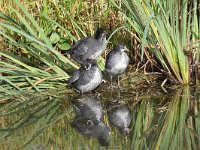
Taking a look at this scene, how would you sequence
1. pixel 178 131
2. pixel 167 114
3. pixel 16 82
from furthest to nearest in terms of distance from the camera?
1. pixel 16 82
2. pixel 167 114
3. pixel 178 131

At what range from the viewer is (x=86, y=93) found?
7859 millimetres

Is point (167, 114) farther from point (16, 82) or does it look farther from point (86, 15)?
point (86, 15)

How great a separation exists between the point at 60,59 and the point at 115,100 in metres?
1.12

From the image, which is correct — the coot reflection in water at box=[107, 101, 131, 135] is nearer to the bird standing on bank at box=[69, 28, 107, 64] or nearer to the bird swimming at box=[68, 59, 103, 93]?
the bird swimming at box=[68, 59, 103, 93]

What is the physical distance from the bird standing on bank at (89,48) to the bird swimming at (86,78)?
440 millimetres

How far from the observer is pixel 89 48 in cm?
834

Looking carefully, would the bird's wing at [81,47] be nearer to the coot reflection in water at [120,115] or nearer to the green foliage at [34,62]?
the green foliage at [34,62]

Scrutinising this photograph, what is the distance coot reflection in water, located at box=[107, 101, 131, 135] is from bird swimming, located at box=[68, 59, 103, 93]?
1.37 ft

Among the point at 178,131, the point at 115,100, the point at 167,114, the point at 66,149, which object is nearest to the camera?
the point at 66,149

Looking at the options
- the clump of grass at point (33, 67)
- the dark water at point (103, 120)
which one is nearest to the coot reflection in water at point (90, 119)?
the dark water at point (103, 120)

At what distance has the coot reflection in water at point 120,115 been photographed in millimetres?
6366

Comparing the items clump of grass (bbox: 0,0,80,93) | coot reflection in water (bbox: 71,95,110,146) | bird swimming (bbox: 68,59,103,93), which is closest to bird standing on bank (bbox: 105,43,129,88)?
bird swimming (bbox: 68,59,103,93)

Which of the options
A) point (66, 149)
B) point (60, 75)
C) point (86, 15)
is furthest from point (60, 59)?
point (66, 149)

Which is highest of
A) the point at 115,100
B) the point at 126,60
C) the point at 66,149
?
the point at 126,60
